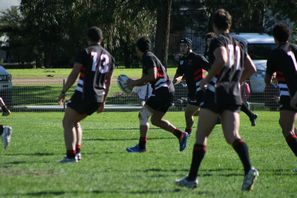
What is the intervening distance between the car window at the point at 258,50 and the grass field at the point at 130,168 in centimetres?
1464

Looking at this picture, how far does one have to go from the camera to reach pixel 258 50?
1117 inches

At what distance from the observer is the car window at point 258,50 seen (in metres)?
28.2

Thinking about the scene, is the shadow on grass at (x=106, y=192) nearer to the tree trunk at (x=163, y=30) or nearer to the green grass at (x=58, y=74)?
the tree trunk at (x=163, y=30)

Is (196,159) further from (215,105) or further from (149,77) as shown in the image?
(149,77)

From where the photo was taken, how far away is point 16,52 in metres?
71.5

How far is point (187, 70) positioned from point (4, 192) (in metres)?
6.48

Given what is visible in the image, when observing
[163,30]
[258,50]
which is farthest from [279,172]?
[163,30]

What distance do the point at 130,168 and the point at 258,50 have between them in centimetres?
2028

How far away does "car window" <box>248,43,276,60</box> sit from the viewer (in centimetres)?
2822

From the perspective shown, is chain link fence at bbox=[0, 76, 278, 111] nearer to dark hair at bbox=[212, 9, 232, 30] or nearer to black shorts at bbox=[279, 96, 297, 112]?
black shorts at bbox=[279, 96, 297, 112]

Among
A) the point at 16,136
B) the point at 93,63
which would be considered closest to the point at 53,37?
the point at 16,136

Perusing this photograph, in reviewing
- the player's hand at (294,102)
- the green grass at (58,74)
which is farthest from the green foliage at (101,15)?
the player's hand at (294,102)

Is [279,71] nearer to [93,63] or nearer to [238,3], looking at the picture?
[93,63]

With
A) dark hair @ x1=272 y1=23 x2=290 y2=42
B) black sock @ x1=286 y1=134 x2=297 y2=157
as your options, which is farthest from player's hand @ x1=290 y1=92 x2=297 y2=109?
dark hair @ x1=272 y1=23 x2=290 y2=42
